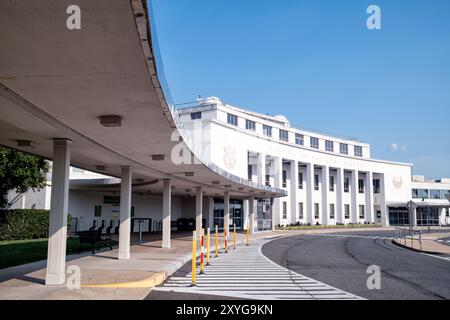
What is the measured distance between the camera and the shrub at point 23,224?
84.9 ft

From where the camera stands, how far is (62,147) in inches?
426

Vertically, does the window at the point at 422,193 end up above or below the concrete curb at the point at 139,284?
above

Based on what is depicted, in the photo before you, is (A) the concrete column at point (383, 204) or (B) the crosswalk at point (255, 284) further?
(A) the concrete column at point (383, 204)

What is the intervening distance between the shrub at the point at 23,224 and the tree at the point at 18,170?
1611 millimetres

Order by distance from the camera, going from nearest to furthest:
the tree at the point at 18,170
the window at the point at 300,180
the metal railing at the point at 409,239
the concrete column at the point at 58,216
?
the concrete column at the point at 58,216, the metal railing at the point at 409,239, the tree at the point at 18,170, the window at the point at 300,180

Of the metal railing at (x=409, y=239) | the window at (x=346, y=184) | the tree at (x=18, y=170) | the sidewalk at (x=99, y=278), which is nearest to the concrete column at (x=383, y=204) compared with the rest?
the window at (x=346, y=184)

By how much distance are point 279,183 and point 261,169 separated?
168 inches

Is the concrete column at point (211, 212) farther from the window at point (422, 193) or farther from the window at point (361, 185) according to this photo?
the window at point (422, 193)

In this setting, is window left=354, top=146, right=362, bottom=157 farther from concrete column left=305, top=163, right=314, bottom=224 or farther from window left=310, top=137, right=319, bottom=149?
concrete column left=305, top=163, right=314, bottom=224

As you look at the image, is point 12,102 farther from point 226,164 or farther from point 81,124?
point 226,164

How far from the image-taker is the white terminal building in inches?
1409

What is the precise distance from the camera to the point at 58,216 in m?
10.6
